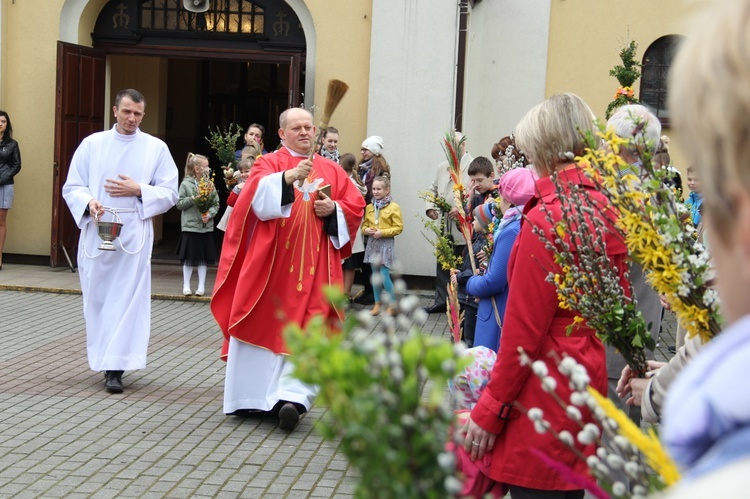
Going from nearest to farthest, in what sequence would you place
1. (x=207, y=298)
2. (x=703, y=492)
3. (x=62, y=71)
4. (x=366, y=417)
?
(x=703, y=492), (x=366, y=417), (x=207, y=298), (x=62, y=71)

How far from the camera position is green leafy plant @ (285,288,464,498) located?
1.02 meters

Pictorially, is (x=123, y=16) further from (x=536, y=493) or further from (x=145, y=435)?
(x=536, y=493)

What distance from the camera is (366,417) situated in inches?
40.3

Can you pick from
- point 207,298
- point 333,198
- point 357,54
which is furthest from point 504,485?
point 357,54

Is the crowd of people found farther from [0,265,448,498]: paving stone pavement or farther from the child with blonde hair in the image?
the child with blonde hair

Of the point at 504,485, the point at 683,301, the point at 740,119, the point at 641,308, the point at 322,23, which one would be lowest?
the point at 504,485

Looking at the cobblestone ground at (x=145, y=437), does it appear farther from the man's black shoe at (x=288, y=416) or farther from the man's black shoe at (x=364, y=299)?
the man's black shoe at (x=364, y=299)

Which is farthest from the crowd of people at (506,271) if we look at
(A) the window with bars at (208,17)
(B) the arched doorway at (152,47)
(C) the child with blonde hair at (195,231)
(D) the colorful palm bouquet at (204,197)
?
(A) the window with bars at (208,17)

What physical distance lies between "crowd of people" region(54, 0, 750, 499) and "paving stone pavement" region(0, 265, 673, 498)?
0.32m

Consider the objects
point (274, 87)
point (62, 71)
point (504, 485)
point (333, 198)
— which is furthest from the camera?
point (274, 87)

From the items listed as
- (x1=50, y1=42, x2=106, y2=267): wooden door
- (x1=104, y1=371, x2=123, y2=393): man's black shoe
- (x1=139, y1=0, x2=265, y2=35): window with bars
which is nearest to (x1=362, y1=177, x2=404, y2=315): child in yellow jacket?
(x1=139, y1=0, x2=265, y2=35): window with bars

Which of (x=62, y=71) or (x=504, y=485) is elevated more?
(x=62, y=71)

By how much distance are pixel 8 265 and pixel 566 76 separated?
8229 mm

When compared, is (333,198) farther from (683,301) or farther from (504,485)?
(683,301)
